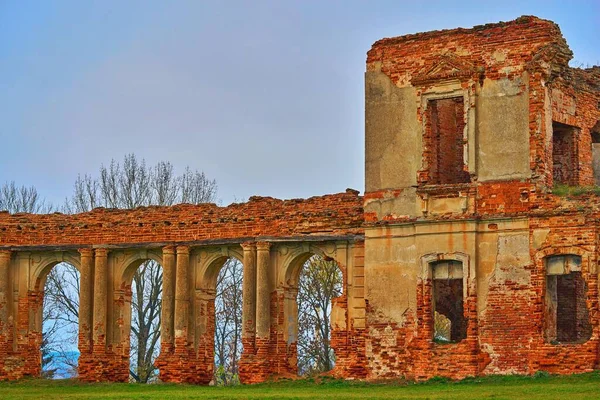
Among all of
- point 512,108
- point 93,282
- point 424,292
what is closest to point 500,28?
point 512,108

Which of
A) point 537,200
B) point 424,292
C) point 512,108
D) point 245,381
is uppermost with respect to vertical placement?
point 512,108

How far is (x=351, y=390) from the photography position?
87.7 feet

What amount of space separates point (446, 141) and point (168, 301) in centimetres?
746

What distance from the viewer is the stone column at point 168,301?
1267 inches

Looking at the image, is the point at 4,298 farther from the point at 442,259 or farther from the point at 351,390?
the point at 442,259

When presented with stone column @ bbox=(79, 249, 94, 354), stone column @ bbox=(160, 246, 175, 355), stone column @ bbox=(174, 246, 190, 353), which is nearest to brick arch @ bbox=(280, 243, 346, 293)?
stone column @ bbox=(174, 246, 190, 353)

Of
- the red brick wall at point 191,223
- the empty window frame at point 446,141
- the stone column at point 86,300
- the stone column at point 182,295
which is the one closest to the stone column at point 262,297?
the red brick wall at point 191,223

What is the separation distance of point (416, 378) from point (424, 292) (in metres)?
1.69

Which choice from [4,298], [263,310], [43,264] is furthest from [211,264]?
[4,298]

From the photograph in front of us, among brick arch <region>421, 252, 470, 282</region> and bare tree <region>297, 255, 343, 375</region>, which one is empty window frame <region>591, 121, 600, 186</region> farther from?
bare tree <region>297, 255, 343, 375</region>

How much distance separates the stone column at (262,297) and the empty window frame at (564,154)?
6.32 metres

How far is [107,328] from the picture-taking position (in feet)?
108

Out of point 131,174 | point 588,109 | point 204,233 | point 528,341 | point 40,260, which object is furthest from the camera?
point 131,174

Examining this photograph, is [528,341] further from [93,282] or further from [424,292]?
[93,282]
